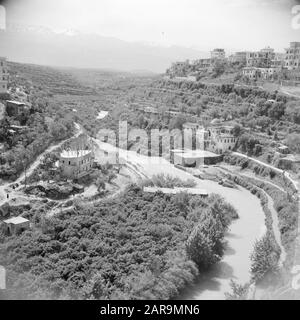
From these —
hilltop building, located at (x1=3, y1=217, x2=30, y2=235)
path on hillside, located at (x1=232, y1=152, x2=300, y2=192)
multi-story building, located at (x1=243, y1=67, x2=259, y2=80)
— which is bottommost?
hilltop building, located at (x1=3, y1=217, x2=30, y2=235)

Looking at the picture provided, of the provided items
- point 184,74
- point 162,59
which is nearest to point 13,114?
point 184,74

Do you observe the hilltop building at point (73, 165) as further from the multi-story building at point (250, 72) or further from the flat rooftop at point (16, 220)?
the multi-story building at point (250, 72)

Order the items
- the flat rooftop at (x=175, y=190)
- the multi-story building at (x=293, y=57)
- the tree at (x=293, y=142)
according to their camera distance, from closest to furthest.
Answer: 1. the flat rooftop at (x=175, y=190)
2. the tree at (x=293, y=142)
3. the multi-story building at (x=293, y=57)

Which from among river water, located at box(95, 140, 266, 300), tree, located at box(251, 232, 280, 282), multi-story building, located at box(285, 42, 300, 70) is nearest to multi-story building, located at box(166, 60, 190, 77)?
multi-story building, located at box(285, 42, 300, 70)

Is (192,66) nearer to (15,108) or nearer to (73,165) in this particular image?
(15,108)

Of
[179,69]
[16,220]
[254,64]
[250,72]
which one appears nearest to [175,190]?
[16,220]

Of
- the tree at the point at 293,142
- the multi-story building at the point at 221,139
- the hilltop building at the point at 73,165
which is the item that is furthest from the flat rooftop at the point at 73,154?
the tree at the point at 293,142

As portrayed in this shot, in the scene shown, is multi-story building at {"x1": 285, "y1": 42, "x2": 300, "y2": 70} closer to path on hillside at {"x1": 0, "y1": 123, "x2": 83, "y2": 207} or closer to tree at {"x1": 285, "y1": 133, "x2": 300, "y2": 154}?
tree at {"x1": 285, "y1": 133, "x2": 300, "y2": 154}
